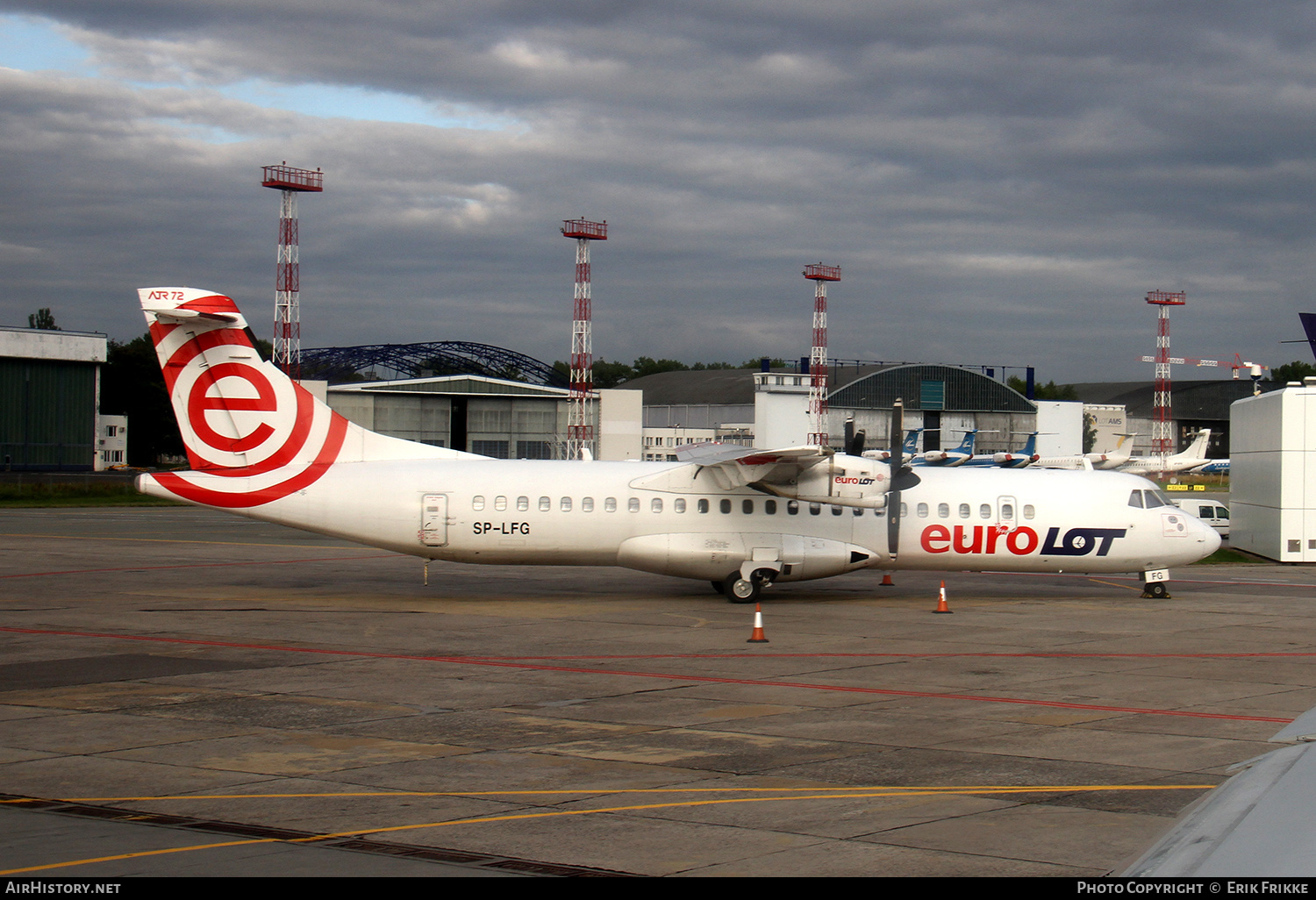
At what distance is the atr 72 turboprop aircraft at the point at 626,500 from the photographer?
75.9 ft

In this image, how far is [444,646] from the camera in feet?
59.6

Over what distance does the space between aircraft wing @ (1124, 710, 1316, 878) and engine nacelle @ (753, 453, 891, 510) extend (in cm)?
1907

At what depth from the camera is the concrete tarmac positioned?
319 inches

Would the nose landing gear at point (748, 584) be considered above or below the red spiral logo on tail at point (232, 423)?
below

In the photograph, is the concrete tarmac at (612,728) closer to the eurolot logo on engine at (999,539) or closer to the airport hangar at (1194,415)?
the eurolot logo on engine at (999,539)

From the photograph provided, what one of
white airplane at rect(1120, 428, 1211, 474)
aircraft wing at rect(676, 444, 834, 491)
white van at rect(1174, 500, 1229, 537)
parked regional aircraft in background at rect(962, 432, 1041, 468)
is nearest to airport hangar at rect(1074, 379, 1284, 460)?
white airplane at rect(1120, 428, 1211, 474)

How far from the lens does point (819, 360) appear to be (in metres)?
85.1

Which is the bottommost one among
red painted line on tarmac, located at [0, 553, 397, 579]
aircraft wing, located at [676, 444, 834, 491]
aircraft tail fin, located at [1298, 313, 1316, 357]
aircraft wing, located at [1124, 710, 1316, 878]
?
red painted line on tarmac, located at [0, 553, 397, 579]

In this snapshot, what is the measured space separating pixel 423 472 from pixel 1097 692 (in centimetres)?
1407

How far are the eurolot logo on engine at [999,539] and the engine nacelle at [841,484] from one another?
5.29 feet

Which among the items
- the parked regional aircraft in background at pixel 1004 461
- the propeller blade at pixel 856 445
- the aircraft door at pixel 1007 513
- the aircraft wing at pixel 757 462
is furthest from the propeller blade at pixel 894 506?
the parked regional aircraft in background at pixel 1004 461

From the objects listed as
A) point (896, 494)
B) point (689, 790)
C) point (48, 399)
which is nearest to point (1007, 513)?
point (896, 494)

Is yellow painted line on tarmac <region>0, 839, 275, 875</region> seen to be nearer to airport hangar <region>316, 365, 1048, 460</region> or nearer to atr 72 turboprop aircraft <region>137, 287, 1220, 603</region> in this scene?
atr 72 turboprop aircraft <region>137, 287, 1220, 603</region>
